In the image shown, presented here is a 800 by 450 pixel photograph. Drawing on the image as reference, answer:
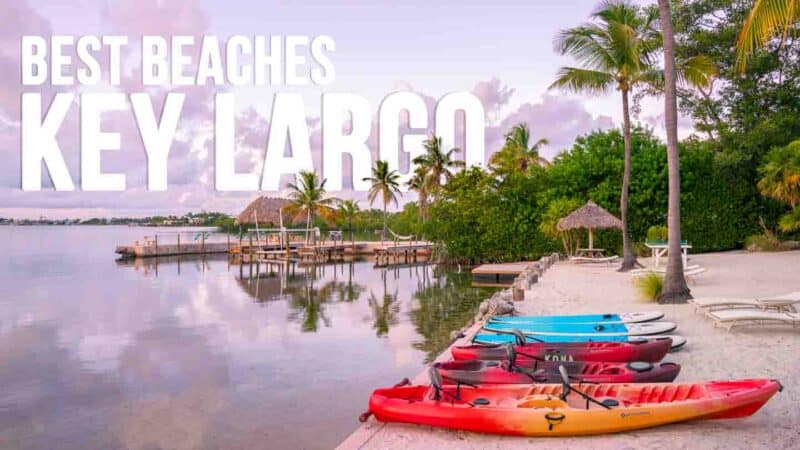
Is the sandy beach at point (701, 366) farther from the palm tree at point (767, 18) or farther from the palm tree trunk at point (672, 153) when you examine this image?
the palm tree at point (767, 18)

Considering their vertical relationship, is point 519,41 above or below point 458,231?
above

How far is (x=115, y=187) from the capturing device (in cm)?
1877

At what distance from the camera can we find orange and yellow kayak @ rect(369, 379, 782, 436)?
15.7ft

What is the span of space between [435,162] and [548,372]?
117 feet

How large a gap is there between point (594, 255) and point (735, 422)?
18673 mm

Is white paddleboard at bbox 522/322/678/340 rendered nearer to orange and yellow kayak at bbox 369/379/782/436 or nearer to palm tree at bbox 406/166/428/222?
orange and yellow kayak at bbox 369/379/782/436

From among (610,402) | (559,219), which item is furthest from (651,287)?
(559,219)

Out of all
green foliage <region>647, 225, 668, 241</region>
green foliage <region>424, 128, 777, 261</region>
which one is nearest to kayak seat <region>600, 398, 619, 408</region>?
green foliage <region>647, 225, 668, 241</region>

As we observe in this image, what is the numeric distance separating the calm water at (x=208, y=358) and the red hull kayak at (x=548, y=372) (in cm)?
172

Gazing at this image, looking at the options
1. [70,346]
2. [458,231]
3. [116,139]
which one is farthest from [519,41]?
[70,346]

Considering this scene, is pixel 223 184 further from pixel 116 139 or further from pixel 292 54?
pixel 292 54

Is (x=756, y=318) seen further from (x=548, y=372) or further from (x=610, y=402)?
(x=610, y=402)

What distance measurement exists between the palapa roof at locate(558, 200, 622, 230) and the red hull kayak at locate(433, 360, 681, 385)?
1472 cm

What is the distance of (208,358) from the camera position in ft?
36.0
